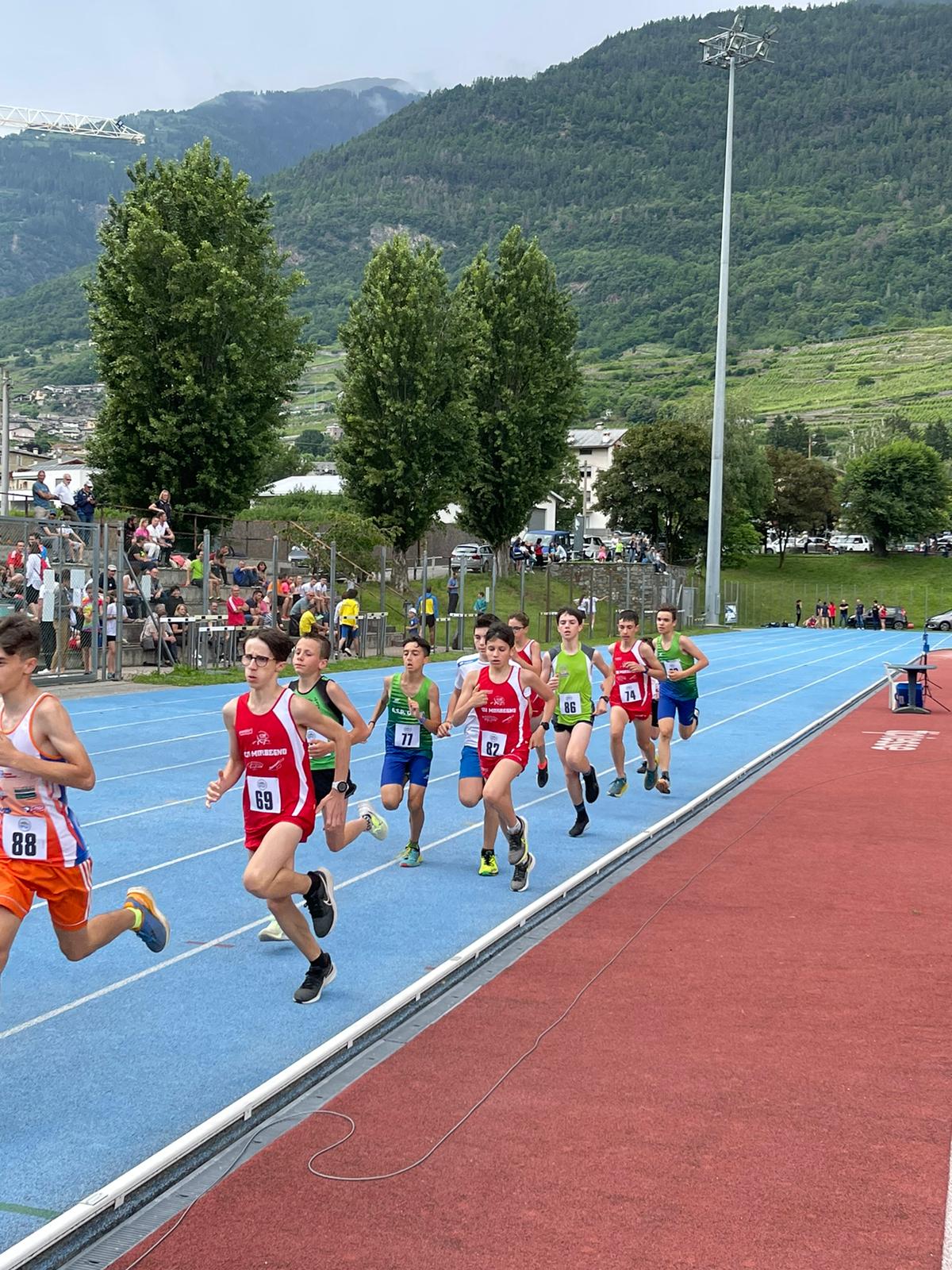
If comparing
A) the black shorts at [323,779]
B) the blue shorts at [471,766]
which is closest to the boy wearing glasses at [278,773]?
the black shorts at [323,779]

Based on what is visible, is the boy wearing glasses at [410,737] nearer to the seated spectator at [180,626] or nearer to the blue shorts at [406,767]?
the blue shorts at [406,767]

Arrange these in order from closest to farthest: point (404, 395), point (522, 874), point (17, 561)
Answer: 1. point (522, 874)
2. point (17, 561)
3. point (404, 395)

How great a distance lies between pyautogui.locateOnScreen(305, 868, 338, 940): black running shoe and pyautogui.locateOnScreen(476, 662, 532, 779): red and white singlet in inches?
106

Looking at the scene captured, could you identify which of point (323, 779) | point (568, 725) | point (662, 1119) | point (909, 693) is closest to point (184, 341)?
point (909, 693)

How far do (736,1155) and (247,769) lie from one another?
287 cm

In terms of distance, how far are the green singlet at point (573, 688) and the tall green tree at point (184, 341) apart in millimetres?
22636

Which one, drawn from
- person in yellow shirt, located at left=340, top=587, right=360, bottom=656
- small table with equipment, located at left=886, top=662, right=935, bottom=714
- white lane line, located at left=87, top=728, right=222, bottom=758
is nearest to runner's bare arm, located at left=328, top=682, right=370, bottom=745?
white lane line, located at left=87, top=728, right=222, bottom=758

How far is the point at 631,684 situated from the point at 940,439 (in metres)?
130

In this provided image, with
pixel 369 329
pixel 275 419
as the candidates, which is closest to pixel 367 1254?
pixel 275 419

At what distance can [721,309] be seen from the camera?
164 feet

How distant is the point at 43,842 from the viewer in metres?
5.39

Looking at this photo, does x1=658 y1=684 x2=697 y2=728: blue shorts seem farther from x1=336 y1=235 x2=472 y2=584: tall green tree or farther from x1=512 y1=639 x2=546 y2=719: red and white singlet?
x1=336 y1=235 x2=472 y2=584: tall green tree

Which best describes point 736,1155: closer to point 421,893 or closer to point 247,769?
point 247,769

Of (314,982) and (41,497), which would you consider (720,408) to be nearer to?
(41,497)
